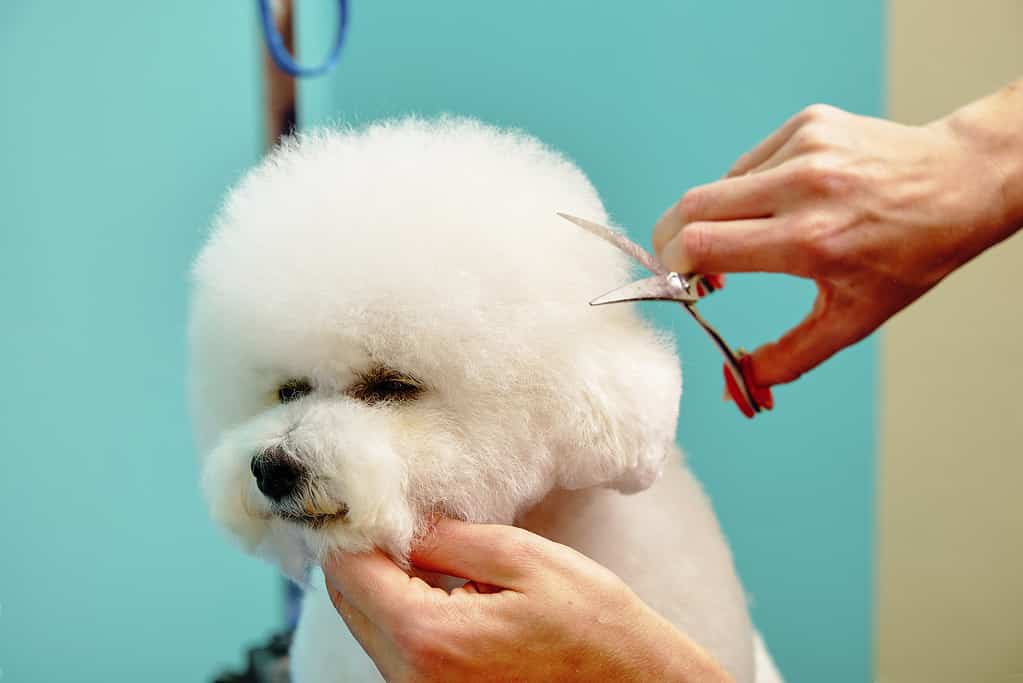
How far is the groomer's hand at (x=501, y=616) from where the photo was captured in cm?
55

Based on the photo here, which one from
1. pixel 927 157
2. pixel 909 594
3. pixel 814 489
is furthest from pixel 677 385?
pixel 814 489

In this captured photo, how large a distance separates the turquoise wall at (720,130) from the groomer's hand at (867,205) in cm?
50

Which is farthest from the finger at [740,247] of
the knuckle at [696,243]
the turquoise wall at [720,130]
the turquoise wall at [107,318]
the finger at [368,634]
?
the turquoise wall at [107,318]

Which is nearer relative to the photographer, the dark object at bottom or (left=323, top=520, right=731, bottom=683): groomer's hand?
(left=323, top=520, right=731, bottom=683): groomer's hand

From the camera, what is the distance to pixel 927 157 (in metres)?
0.68

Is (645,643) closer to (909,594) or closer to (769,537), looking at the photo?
(909,594)

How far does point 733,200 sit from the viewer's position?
67 cm

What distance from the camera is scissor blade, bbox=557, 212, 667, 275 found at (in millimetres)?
650

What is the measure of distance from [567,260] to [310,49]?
2.97ft

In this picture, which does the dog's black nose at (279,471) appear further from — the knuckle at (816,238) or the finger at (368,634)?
the knuckle at (816,238)

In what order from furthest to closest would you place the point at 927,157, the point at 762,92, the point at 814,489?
1. the point at 814,489
2. the point at 762,92
3. the point at 927,157

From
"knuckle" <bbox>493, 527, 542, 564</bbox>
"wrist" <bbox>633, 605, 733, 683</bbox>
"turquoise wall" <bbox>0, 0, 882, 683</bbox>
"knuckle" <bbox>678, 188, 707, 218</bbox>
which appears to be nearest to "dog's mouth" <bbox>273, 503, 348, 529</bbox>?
"knuckle" <bbox>493, 527, 542, 564</bbox>

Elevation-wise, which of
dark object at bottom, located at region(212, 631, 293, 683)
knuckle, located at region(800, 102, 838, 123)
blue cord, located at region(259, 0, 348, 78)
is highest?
blue cord, located at region(259, 0, 348, 78)

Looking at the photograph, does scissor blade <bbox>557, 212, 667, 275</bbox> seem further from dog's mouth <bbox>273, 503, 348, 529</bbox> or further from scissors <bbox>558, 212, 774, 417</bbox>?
dog's mouth <bbox>273, 503, 348, 529</bbox>
